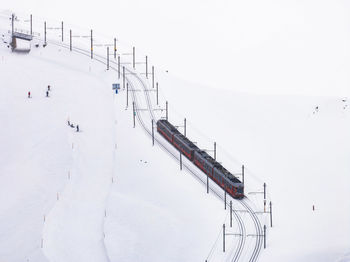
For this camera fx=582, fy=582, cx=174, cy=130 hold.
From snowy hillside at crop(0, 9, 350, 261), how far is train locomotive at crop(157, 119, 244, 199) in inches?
73.4

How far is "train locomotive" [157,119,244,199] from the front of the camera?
9031cm

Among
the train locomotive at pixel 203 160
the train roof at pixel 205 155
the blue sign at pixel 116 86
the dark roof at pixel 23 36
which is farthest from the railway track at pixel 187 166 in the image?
the dark roof at pixel 23 36

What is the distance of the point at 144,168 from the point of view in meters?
95.4

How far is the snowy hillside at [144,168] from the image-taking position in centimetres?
7675

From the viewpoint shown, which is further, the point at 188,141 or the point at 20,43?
the point at 20,43

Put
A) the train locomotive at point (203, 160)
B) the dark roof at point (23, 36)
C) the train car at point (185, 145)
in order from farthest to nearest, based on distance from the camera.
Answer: the dark roof at point (23, 36) → the train car at point (185, 145) → the train locomotive at point (203, 160)

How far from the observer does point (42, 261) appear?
6894cm

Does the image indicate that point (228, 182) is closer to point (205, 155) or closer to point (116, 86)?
point (205, 155)

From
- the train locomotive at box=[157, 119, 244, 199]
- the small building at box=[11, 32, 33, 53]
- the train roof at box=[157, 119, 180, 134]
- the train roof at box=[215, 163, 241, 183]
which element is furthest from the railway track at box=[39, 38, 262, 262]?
the small building at box=[11, 32, 33, 53]

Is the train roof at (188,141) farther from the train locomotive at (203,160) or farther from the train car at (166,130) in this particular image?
the train car at (166,130)

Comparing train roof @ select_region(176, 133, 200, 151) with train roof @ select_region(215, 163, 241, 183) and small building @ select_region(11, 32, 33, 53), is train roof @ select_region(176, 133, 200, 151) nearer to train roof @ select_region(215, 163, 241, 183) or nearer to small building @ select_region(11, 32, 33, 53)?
train roof @ select_region(215, 163, 241, 183)

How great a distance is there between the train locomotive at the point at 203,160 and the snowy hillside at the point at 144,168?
6.11ft

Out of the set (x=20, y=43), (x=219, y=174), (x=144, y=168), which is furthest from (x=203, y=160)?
(x=20, y=43)

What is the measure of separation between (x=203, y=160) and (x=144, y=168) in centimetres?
980
